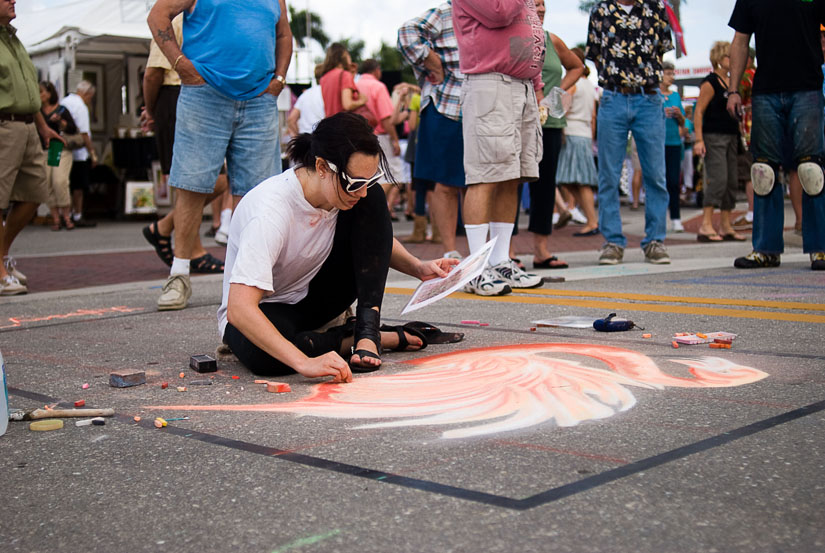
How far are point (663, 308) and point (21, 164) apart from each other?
3935 millimetres

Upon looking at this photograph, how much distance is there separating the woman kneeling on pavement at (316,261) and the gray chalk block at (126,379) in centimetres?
33

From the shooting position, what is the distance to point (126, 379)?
3.14 metres

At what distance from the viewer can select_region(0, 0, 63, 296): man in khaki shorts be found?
589 centimetres

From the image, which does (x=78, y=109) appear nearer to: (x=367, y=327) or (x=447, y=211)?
(x=447, y=211)

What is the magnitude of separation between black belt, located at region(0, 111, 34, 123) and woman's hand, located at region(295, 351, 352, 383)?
12.5ft

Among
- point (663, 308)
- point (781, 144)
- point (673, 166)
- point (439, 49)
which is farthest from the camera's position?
point (673, 166)

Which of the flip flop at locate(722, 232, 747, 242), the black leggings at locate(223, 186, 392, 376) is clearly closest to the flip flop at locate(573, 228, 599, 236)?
the flip flop at locate(722, 232, 747, 242)

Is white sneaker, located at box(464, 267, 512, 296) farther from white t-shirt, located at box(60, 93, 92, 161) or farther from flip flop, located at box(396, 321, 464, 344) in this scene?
white t-shirt, located at box(60, 93, 92, 161)

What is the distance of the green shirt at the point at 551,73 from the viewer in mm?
6891

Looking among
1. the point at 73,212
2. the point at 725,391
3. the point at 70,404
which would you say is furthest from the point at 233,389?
the point at 73,212

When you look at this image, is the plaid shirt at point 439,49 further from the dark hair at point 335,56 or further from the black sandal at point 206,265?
the dark hair at point 335,56

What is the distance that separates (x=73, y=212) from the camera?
15125 mm

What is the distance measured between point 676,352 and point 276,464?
1.78 meters

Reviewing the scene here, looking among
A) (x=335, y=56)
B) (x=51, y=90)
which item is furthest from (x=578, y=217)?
(x=51, y=90)
